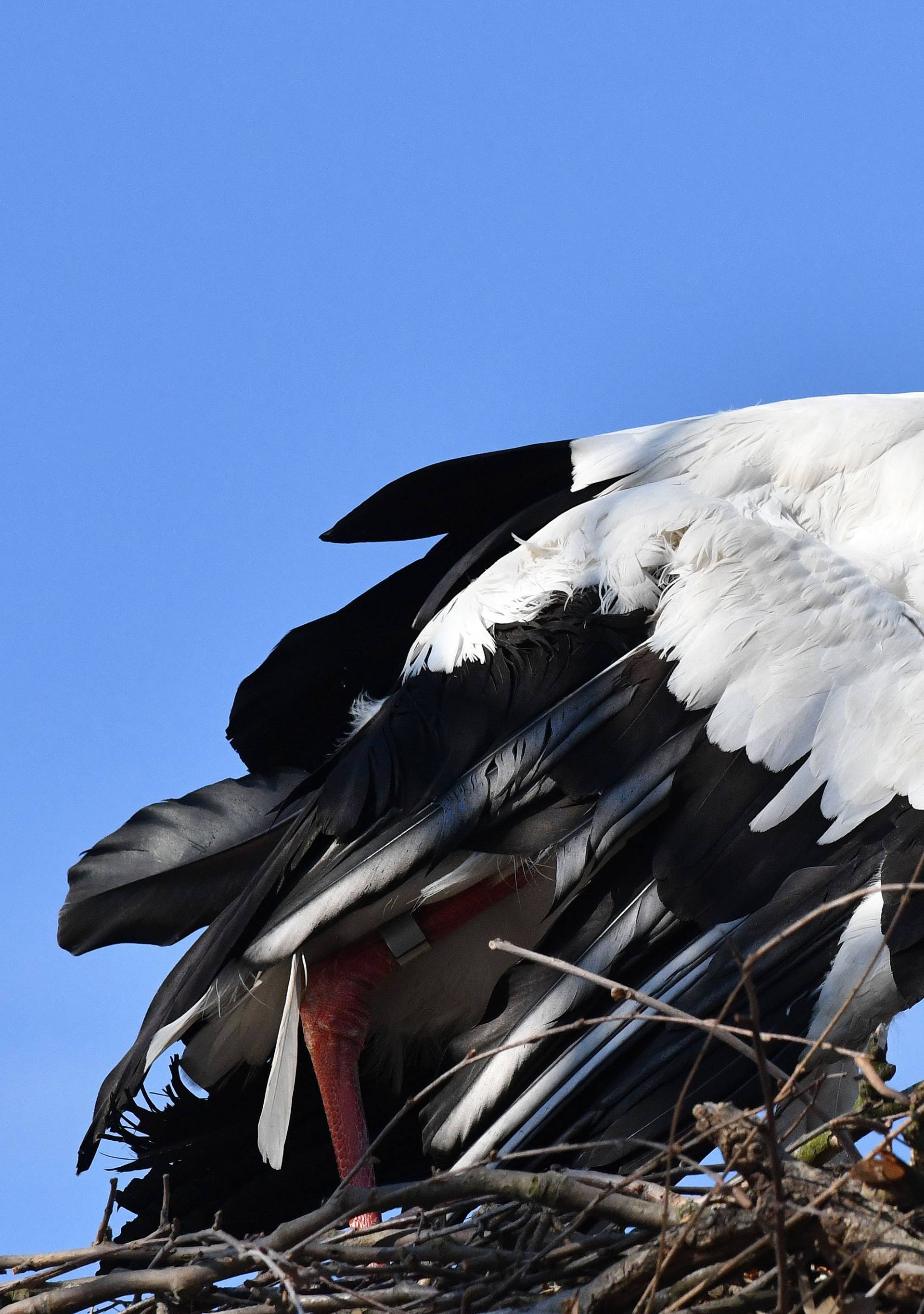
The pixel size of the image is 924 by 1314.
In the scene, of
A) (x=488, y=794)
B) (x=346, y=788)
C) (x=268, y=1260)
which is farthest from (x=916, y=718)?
(x=268, y=1260)

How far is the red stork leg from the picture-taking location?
4074 mm

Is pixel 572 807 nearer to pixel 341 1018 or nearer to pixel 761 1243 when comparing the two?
pixel 341 1018

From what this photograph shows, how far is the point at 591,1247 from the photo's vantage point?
8.38 feet

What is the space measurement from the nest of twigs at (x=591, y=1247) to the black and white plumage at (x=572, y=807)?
56 centimetres

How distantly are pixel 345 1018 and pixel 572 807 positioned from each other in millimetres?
838

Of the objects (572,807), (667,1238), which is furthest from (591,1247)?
(572,807)

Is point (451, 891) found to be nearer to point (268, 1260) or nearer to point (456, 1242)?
point (456, 1242)

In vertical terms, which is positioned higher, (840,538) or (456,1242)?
(840,538)

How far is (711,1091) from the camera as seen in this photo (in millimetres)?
3396

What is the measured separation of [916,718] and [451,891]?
109 centimetres

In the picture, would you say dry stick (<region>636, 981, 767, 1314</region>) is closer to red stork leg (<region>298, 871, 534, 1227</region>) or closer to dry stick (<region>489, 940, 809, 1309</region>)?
dry stick (<region>489, 940, 809, 1309</region>)

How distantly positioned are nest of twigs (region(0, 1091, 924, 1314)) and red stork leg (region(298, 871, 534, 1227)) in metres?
1.12

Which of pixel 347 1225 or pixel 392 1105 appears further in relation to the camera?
pixel 392 1105

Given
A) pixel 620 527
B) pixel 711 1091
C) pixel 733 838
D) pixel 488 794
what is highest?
pixel 620 527
